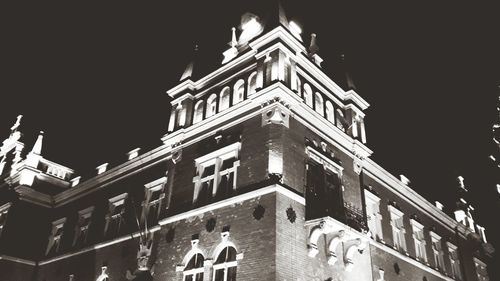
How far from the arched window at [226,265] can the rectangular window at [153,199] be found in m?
6.59

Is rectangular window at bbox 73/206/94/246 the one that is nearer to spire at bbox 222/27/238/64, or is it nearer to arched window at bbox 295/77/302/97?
spire at bbox 222/27/238/64

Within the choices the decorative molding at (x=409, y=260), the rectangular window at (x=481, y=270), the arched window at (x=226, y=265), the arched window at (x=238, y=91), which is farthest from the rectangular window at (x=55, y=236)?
the rectangular window at (x=481, y=270)

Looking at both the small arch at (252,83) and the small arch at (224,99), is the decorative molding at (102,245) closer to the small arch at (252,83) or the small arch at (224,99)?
the small arch at (224,99)

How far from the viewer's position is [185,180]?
2216 cm

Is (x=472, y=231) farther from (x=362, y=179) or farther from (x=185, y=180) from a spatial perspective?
(x=185, y=180)

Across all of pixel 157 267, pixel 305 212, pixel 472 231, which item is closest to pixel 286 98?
pixel 305 212

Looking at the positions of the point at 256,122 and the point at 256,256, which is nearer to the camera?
the point at 256,256

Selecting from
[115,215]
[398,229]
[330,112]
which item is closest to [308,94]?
[330,112]

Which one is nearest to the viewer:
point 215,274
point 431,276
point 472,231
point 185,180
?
point 215,274

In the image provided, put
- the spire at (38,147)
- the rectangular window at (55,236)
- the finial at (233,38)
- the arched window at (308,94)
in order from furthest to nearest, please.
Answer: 1. the spire at (38,147)
2. the rectangular window at (55,236)
3. the finial at (233,38)
4. the arched window at (308,94)

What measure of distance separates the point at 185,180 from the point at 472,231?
27174 millimetres

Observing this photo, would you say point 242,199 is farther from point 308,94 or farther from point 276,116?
point 308,94

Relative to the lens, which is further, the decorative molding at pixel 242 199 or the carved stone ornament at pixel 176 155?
the carved stone ornament at pixel 176 155

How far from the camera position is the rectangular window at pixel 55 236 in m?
30.8
